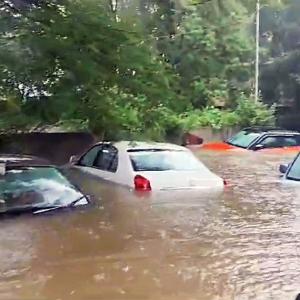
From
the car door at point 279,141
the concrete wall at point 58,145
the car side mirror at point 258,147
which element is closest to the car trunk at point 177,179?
the concrete wall at point 58,145

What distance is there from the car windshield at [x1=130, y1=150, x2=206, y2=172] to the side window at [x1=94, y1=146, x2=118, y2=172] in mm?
568

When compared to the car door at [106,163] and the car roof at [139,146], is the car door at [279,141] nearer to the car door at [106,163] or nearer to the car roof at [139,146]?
the car door at [106,163]

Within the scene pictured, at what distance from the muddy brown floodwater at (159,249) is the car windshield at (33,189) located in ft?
0.94

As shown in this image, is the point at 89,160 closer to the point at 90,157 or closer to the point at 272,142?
the point at 90,157

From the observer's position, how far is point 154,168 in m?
11.6

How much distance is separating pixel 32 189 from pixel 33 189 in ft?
0.05

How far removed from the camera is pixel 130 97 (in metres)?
10.6

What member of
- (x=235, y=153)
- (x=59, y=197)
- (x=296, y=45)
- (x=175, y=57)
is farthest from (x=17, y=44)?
(x=296, y=45)

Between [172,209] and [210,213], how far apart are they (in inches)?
21.5

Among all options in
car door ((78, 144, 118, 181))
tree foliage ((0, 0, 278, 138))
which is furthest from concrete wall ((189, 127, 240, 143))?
tree foliage ((0, 0, 278, 138))

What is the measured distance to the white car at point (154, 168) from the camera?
448 inches

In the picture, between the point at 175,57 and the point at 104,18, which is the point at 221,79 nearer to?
the point at 175,57

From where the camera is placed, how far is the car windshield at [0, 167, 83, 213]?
9086mm

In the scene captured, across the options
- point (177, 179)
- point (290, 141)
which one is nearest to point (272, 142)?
point (290, 141)
